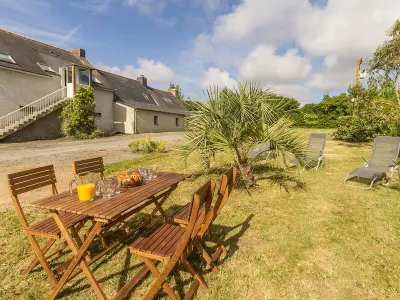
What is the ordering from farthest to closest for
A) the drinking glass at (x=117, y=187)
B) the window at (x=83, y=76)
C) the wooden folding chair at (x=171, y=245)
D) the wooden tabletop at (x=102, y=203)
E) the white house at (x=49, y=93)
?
the window at (x=83, y=76) → the white house at (x=49, y=93) → the drinking glass at (x=117, y=187) → the wooden tabletop at (x=102, y=203) → the wooden folding chair at (x=171, y=245)

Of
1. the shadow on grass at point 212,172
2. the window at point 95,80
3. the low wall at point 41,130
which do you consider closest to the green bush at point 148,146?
the shadow on grass at point 212,172

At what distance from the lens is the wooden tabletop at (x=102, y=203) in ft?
7.11

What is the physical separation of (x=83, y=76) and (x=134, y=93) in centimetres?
769

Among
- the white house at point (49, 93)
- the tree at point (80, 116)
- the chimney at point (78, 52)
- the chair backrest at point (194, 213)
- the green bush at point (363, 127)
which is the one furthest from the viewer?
the chimney at point (78, 52)

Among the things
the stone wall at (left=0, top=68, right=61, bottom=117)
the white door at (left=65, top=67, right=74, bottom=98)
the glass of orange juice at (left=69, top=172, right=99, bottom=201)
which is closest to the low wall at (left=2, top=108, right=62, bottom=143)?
the stone wall at (left=0, top=68, right=61, bottom=117)

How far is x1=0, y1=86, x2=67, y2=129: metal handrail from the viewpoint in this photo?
15.8 meters

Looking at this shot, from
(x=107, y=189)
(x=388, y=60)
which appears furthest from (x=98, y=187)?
(x=388, y=60)

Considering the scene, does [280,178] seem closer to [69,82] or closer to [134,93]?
[69,82]

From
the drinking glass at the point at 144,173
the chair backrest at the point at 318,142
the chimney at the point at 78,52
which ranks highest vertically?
the chimney at the point at 78,52

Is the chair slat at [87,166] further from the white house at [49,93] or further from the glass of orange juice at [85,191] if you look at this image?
the white house at [49,93]

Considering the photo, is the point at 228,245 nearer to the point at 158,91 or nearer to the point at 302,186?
the point at 302,186

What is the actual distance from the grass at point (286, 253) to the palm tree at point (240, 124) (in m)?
1.11

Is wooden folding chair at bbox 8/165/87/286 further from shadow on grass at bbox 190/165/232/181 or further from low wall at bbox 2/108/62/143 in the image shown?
low wall at bbox 2/108/62/143

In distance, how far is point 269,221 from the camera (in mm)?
4297
